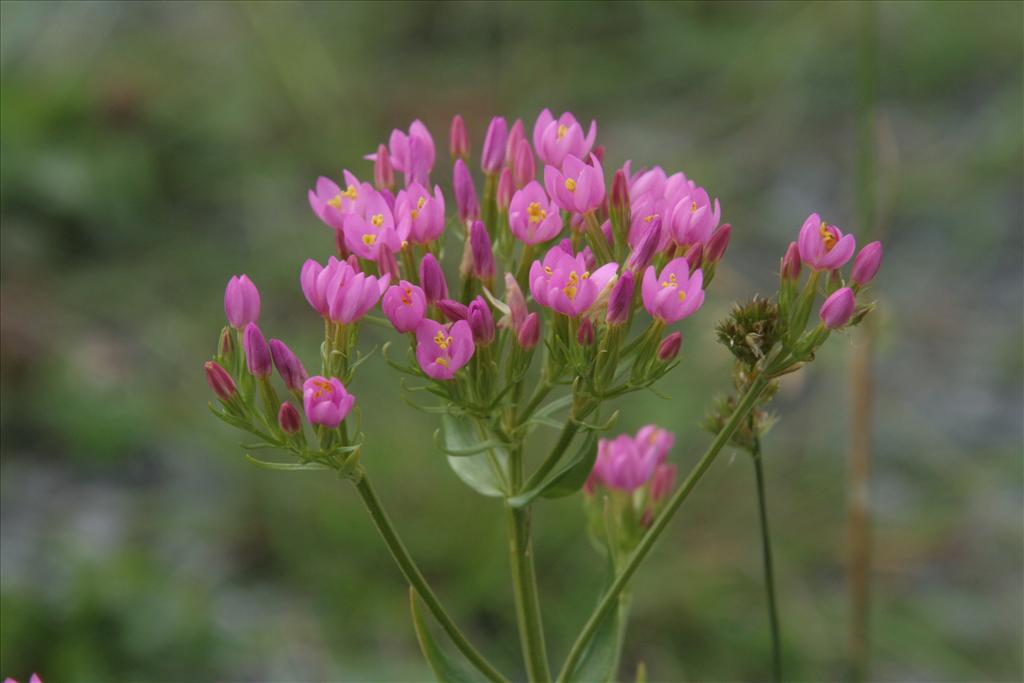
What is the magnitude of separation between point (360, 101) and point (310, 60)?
11.2 inches

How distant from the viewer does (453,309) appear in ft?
4.69

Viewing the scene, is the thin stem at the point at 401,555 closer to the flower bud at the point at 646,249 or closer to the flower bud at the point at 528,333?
the flower bud at the point at 528,333

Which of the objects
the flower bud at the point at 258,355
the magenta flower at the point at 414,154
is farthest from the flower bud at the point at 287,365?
the magenta flower at the point at 414,154

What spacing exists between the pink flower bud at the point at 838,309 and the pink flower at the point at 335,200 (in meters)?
0.60

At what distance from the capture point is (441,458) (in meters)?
3.51

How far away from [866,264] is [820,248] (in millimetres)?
57

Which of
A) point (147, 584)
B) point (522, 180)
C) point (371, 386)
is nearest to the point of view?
point (522, 180)

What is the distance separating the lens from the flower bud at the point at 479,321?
1424mm

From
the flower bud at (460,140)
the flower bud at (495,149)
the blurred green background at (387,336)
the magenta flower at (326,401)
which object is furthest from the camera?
the blurred green background at (387,336)

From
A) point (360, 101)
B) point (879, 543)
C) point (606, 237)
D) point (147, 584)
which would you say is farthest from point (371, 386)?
point (606, 237)

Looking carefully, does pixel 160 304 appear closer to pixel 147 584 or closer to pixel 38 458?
pixel 38 458

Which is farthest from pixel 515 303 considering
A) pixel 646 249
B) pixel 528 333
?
pixel 646 249

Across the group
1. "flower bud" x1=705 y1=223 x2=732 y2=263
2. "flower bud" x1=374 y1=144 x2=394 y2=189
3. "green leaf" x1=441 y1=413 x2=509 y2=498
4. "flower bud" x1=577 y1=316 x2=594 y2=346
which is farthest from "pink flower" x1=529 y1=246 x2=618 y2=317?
"flower bud" x1=374 y1=144 x2=394 y2=189

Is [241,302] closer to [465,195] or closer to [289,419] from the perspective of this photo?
[289,419]
